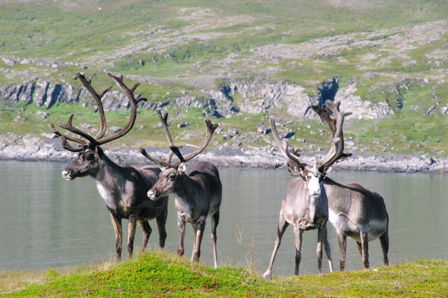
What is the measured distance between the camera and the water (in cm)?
5047

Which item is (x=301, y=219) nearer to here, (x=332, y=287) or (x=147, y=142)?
(x=332, y=287)

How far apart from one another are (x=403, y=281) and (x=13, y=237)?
51.7 meters

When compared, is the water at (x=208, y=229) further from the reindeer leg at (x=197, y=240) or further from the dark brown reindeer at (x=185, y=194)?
the reindeer leg at (x=197, y=240)

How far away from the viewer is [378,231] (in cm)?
1945

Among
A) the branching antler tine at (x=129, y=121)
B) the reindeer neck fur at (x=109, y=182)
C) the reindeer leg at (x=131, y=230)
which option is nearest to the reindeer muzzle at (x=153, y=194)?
the reindeer leg at (x=131, y=230)

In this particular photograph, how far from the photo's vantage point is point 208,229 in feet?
226

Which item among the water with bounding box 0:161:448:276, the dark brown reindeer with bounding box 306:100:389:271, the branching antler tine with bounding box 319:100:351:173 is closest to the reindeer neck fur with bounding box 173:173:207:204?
the branching antler tine with bounding box 319:100:351:173

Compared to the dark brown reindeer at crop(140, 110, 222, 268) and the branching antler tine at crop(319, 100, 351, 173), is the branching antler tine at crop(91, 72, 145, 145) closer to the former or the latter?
the dark brown reindeer at crop(140, 110, 222, 268)

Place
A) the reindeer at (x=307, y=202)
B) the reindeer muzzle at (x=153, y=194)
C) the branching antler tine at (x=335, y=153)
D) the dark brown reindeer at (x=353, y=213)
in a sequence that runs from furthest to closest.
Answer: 1. the dark brown reindeer at (x=353, y=213)
2. the branching antler tine at (x=335, y=153)
3. the reindeer at (x=307, y=202)
4. the reindeer muzzle at (x=153, y=194)

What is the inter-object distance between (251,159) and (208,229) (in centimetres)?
12310

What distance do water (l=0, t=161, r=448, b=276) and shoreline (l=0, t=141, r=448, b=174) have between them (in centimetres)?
6675

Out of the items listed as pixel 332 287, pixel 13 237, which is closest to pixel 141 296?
pixel 332 287

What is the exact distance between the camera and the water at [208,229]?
1987 inches

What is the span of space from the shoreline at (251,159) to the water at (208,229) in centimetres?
6675
